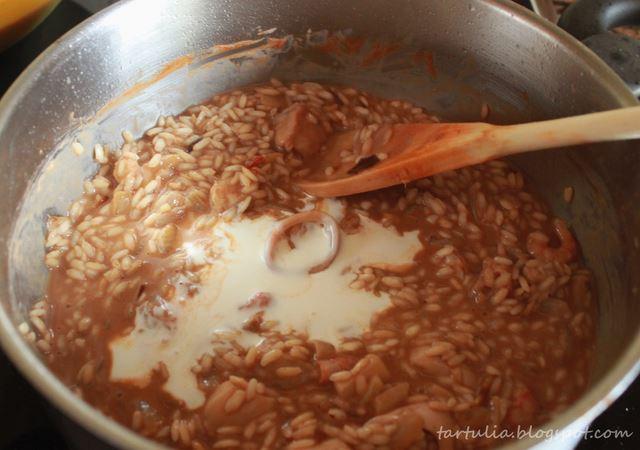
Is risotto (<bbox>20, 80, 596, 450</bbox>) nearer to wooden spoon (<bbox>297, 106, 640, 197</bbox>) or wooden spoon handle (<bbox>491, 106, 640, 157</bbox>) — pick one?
wooden spoon (<bbox>297, 106, 640, 197</bbox>)

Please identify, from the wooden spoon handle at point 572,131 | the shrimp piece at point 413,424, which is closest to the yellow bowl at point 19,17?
the wooden spoon handle at point 572,131

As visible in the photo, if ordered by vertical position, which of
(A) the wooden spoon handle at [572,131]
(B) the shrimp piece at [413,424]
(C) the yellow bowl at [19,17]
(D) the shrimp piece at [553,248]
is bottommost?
(B) the shrimp piece at [413,424]

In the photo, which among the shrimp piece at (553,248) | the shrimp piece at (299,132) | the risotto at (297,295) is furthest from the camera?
the shrimp piece at (299,132)

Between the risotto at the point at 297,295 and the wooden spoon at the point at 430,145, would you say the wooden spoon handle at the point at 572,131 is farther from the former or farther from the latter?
the risotto at the point at 297,295

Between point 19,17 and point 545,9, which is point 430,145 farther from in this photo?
point 19,17

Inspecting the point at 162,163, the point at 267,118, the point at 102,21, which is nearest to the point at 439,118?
the point at 267,118

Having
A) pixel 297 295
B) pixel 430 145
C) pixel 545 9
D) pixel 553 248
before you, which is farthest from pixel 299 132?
pixel 545 9

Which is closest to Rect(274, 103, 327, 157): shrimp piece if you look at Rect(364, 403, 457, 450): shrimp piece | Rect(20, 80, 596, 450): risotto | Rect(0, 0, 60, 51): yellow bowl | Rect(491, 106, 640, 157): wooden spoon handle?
Rect(20, 80, 596, 450): risotto
